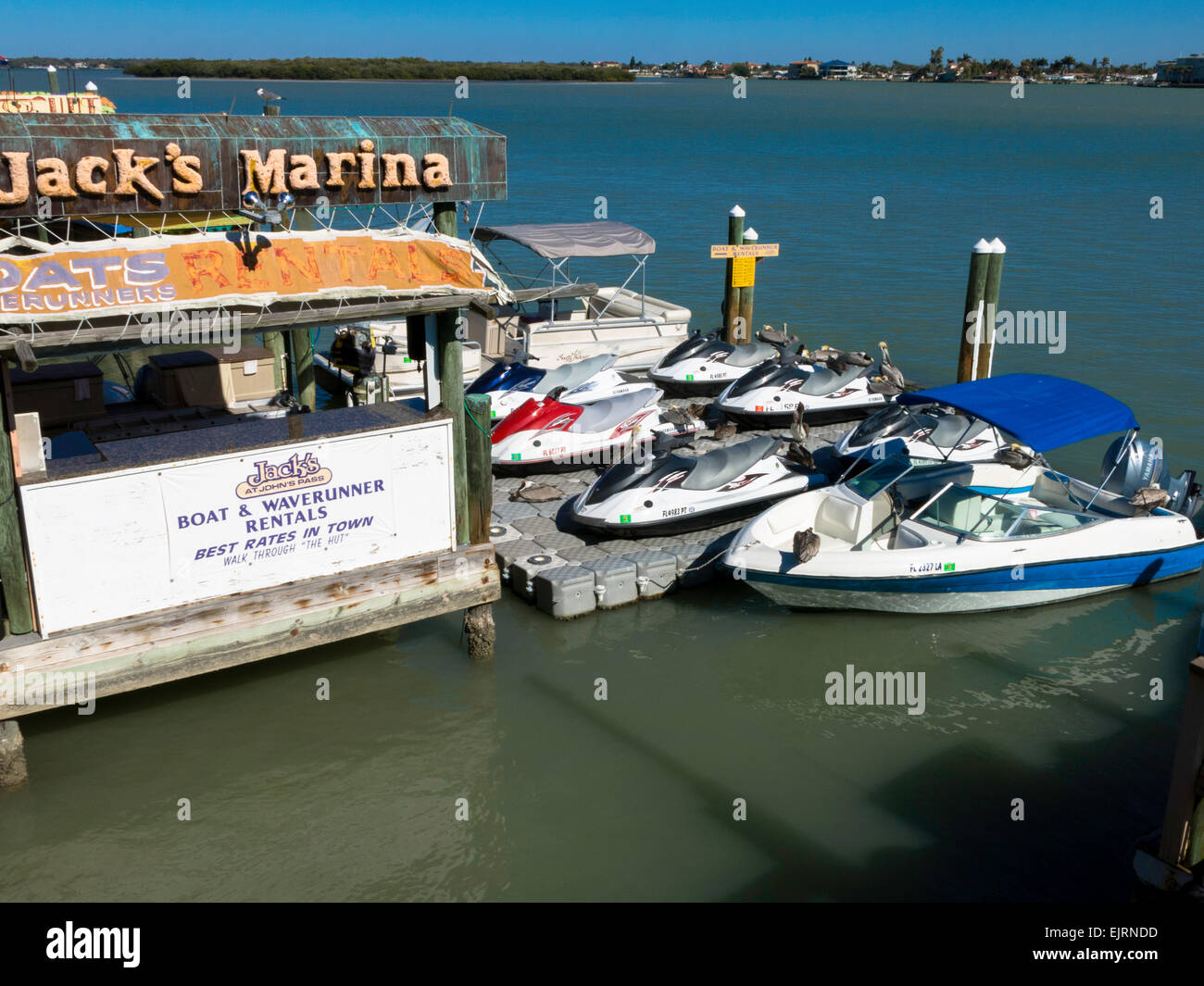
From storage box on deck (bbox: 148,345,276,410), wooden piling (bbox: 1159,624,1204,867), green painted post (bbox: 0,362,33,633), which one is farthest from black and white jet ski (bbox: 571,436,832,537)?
wooden piling (bbox: 1159,624,1204,867)

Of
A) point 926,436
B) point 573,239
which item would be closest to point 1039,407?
point 926,436

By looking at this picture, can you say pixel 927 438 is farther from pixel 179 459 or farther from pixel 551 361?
pixel 179 459

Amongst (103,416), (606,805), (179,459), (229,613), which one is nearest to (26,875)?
(229,613)

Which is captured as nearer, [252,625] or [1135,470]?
[252,625]

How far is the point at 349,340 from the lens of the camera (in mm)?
18188

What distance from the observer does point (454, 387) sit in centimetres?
1081

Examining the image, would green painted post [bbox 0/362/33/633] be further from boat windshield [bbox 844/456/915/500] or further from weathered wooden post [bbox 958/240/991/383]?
weathered wooden post [bbox 958/240/991/383]

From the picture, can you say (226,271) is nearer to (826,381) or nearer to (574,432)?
(574,432)

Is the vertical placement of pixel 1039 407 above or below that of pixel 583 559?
above

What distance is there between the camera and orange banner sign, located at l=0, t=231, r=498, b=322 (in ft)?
27.2

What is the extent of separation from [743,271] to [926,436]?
8258mm

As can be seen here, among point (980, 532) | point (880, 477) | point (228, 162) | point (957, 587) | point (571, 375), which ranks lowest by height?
→ point (957, 587)

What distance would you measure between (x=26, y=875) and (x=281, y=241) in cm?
557
